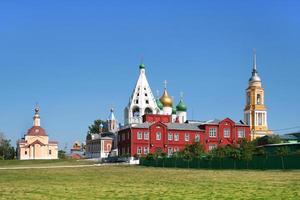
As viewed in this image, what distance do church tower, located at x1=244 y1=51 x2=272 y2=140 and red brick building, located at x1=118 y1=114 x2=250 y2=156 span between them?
10.5 meters

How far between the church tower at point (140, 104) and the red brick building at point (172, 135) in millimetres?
3552

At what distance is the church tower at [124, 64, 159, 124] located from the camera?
10200cm

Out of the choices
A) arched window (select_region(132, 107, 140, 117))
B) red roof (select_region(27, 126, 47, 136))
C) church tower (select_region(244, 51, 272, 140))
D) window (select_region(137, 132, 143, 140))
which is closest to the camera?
window (select_region(137, 132, 143, 140))

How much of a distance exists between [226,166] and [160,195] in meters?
37.2

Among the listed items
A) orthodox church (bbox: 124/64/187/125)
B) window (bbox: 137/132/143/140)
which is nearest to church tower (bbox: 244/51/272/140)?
orthodox church (bbox: 124/64/187/125)

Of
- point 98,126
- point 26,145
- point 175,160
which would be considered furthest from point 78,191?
point 98,126

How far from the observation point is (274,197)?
65.8 feet

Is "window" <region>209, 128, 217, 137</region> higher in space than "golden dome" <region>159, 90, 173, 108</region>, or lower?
lower

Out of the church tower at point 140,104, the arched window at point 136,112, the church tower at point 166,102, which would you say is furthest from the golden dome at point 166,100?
the arched window at point 136,112

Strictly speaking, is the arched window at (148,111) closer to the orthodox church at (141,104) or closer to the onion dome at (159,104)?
the orthodox church at (141,104)

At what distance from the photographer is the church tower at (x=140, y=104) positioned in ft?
335

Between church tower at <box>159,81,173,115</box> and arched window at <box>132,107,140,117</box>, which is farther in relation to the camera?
church tower at <box>159,81,173,115</box>

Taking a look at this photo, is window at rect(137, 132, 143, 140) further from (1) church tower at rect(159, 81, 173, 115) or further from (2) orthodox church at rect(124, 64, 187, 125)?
(1) church tower at rect(159, 81, 173, 115)

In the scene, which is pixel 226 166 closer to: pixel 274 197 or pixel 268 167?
pixel 268 167
